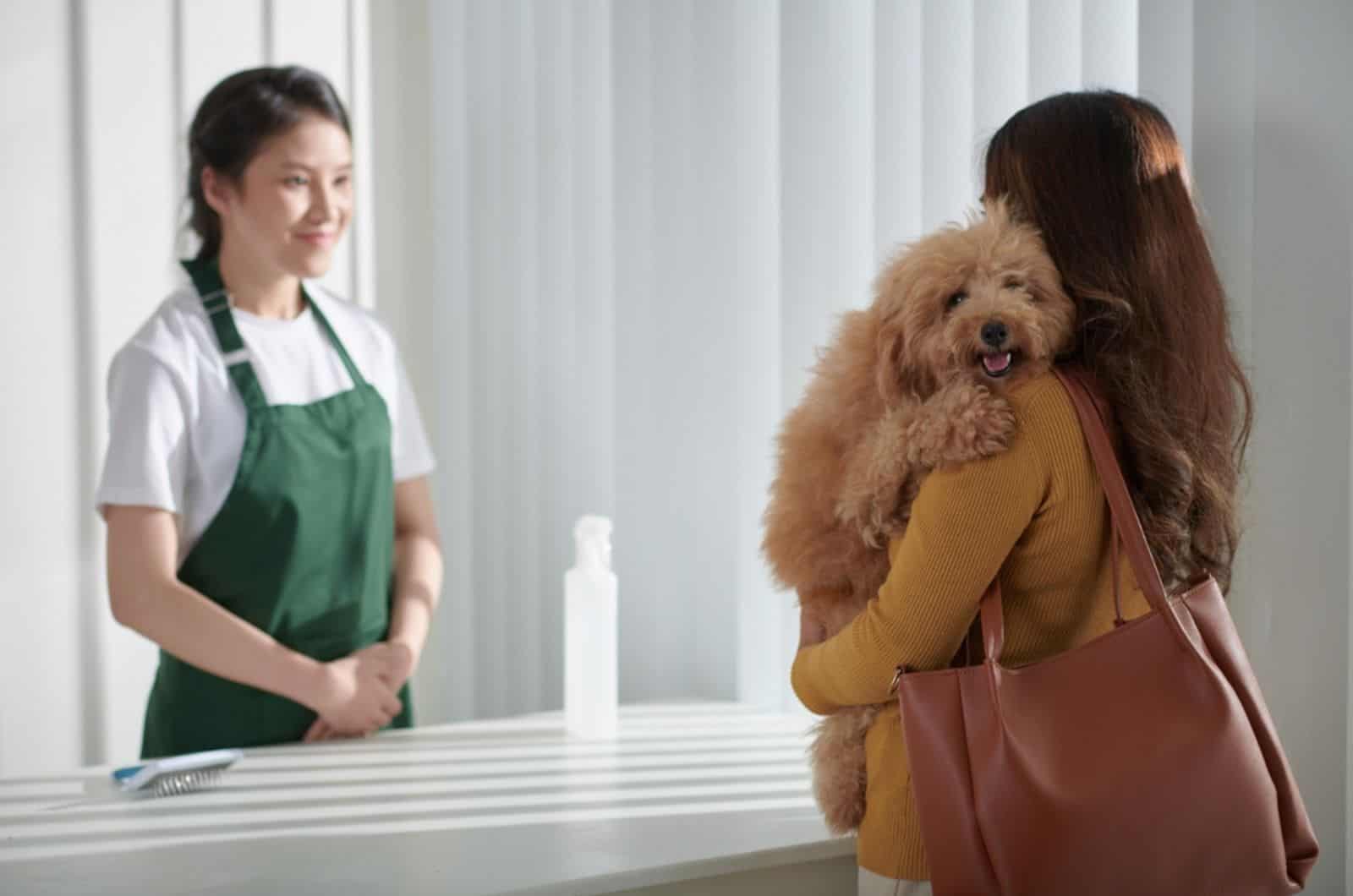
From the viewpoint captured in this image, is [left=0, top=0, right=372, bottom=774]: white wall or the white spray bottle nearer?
the white spray bottle

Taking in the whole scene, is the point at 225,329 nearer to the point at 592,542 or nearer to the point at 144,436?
the point at 144,436

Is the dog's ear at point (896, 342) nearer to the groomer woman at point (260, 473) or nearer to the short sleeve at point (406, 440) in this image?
the groomer woman at point (260, 473)

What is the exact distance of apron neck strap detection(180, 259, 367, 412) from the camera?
179 centimetres

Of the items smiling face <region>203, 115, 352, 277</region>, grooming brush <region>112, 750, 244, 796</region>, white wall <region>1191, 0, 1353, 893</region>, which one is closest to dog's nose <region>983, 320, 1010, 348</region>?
white wall <region>1191, 0, 1353, 893</region>

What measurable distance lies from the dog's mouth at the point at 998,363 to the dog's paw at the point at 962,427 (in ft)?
0.05

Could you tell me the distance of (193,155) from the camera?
189cm

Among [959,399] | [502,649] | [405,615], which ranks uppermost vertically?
[959,399]

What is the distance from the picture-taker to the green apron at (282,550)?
1788mm

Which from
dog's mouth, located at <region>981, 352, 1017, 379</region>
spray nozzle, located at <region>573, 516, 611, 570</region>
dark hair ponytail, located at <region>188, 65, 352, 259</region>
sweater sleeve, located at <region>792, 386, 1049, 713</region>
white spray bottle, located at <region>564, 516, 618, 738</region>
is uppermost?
dark hair ponytail, located at <region>188, 65, 352, 259</region>

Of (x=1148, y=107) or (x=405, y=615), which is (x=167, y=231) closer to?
(x=405, y=615)

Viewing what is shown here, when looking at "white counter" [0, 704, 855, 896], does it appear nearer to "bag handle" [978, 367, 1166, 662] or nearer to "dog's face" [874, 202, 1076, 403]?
"bag handle" [978, 367, 1166, 662]

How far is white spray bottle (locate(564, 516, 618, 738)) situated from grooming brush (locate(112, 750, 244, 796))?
0.44 metres

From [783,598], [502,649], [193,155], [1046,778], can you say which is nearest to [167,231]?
[193,155]

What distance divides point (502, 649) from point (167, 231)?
962 millimetres
